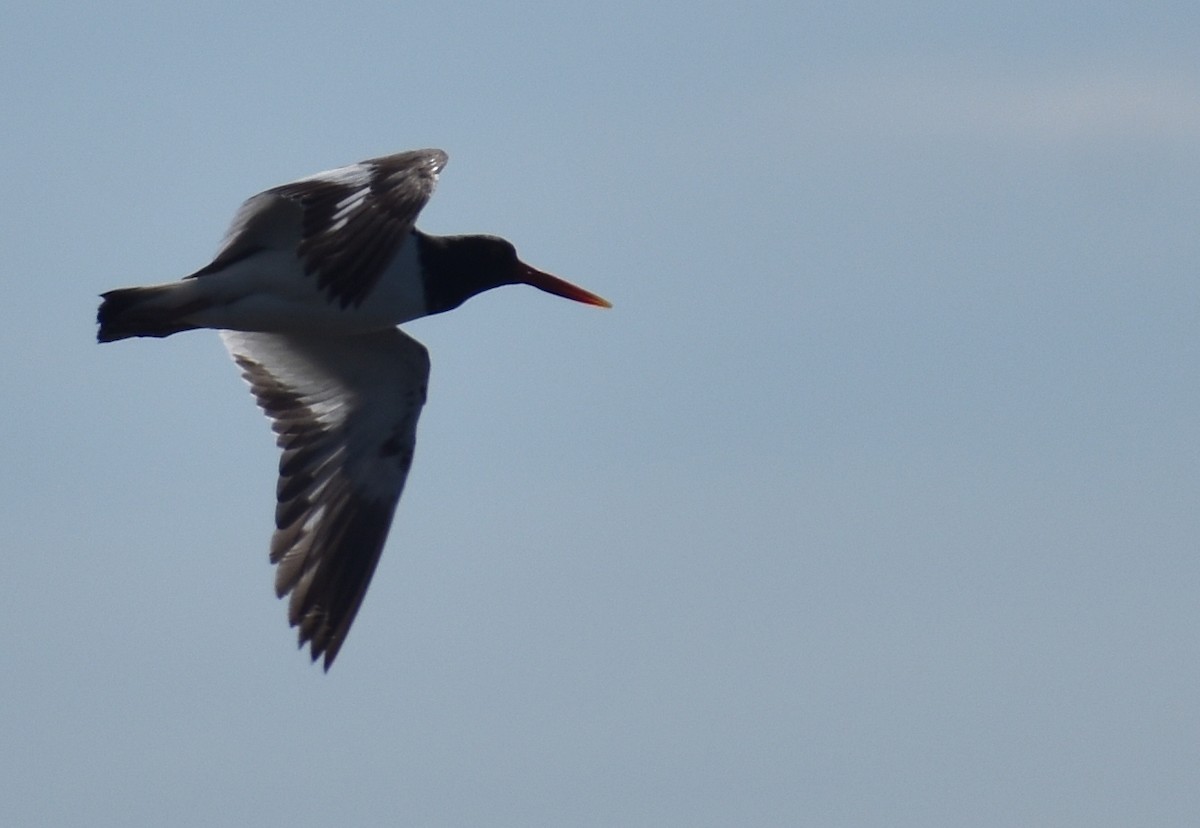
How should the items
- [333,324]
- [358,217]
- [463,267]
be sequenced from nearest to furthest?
1. [358,217]
2. [333,324]
3. [463,267]

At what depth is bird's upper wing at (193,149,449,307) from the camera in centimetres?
1069

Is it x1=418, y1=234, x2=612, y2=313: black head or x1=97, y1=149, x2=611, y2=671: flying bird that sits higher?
x1=418, y1=234, x2=612, y2=313: black head

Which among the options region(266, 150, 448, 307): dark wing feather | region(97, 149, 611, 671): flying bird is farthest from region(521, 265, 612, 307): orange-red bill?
region(266, 150, 448, 307): dark wing feather

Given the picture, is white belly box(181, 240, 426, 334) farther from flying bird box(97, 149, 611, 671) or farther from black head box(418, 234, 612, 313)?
black head box(418, 234, 612, 313)

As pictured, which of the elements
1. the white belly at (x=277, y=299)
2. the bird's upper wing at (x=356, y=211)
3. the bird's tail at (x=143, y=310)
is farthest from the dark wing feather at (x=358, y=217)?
the bird's tail at (x=143, y=310)

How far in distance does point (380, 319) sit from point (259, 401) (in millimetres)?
1667

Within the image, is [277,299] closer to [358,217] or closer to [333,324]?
[333,324]

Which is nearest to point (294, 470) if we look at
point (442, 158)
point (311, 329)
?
point (311, 329)

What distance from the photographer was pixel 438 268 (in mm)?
12750

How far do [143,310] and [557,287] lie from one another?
11.5 ft

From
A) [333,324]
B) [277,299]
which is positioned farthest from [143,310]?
[333,324]

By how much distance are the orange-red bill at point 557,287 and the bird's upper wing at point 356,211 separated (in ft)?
7.90

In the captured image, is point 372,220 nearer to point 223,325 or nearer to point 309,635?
point 223,325

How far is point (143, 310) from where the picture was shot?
11961 millimetres
